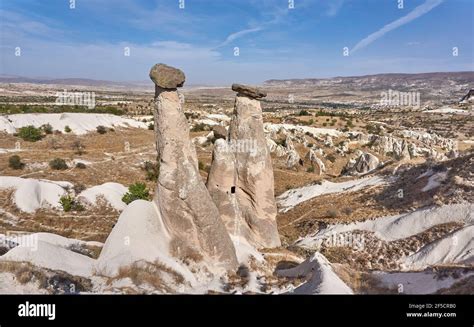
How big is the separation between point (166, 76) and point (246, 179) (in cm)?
442

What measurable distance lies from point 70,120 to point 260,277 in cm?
3351

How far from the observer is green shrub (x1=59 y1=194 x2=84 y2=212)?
14.6m

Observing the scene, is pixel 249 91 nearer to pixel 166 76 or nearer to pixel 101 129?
pixel 166 76

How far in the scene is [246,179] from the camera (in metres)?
11.1

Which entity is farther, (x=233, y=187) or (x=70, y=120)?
(x=70, y=120)

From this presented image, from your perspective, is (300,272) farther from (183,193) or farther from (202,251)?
(183,193)

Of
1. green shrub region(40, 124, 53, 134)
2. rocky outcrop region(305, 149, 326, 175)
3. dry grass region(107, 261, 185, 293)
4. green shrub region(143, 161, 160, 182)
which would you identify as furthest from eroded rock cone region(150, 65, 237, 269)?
green shrub region(40, 124, 53, 134)

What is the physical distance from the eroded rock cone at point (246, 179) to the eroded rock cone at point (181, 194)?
2.26 metres

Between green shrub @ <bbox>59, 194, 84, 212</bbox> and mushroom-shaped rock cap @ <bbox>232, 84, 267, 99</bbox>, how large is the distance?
827 cm

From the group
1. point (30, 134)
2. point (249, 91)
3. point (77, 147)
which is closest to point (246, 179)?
point (249, 91)
